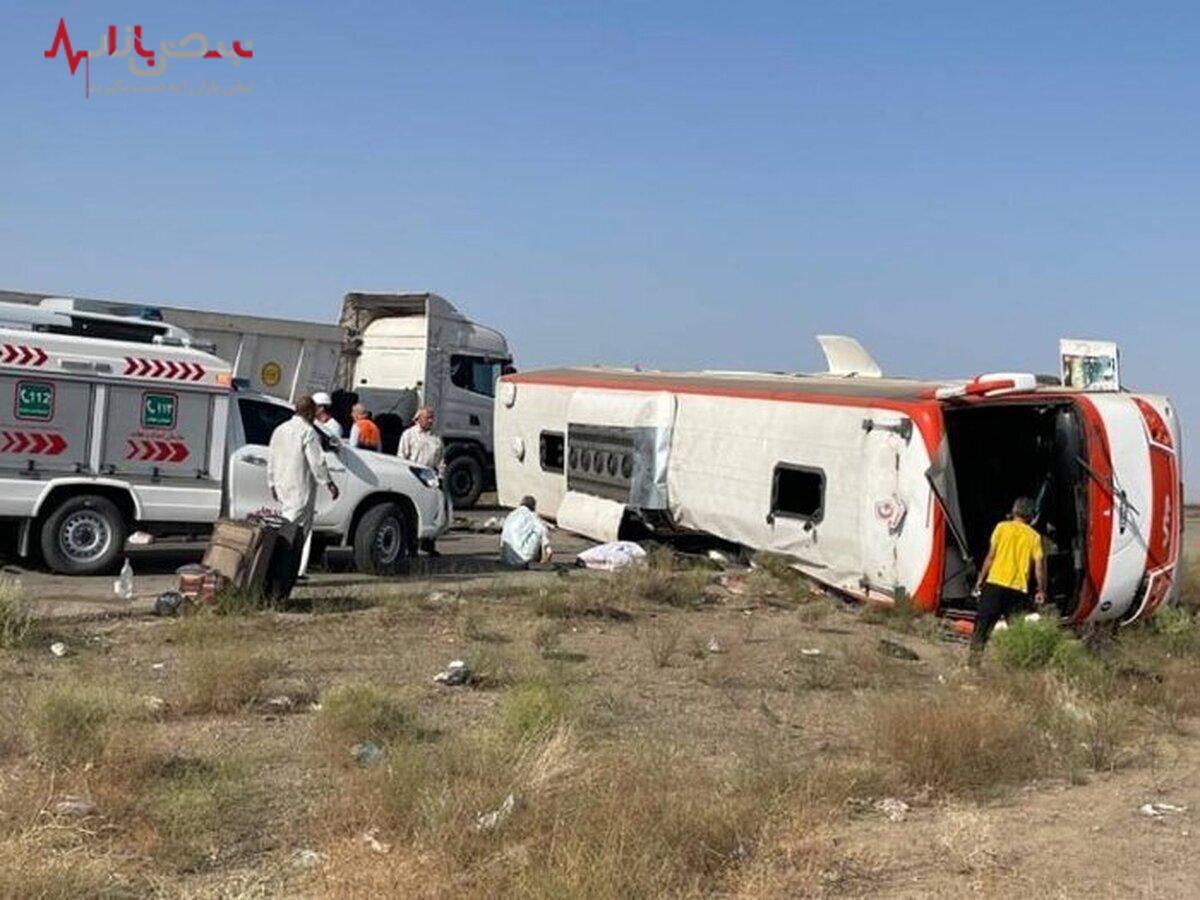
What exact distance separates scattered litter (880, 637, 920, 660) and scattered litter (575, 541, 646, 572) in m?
4.60

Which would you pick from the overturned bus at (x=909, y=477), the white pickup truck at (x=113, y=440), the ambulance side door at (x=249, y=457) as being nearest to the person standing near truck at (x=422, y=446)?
the overturned bus at (x=909, y=477)

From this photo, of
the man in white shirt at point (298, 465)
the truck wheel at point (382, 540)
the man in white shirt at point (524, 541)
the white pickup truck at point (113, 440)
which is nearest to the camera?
the man in white shirt at point (298, 465)

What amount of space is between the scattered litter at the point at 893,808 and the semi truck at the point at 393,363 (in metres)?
17.4

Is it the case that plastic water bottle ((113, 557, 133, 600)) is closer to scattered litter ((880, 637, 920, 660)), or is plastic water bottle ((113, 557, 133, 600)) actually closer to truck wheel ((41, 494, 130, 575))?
truck wheel ((41, 494, 130, 575))

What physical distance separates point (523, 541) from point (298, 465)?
4.37 meters

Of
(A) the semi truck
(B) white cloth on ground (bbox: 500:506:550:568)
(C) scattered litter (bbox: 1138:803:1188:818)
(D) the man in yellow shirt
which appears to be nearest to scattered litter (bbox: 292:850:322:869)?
(C) scattered litter (bbox: 1138:803:1188:818)

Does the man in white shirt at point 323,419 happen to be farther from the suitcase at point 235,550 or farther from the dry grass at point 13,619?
the dry grass at point 13,619

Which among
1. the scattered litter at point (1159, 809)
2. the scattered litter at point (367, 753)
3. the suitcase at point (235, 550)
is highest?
the suitcase at point (235, 550)

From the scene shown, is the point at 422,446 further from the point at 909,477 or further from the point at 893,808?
the point at 893,808

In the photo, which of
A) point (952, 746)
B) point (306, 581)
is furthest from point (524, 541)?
point (952, 746)

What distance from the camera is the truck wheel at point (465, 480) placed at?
83.2 feet

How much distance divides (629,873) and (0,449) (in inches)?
374

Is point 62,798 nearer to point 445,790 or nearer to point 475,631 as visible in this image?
point 445,790

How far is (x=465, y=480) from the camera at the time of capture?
83.8ft
